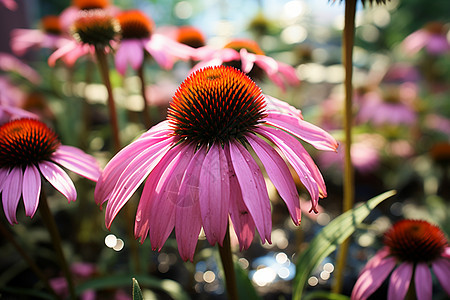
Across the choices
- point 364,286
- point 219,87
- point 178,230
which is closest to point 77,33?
point 219,87

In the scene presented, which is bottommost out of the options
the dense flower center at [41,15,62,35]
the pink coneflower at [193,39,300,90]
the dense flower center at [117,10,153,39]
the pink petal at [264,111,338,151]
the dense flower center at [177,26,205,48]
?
the pink petal at [264,111,338,151]

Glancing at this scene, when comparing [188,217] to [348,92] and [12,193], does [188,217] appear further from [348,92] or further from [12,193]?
[348,92]

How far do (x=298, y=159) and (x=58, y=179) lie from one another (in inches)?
14.3

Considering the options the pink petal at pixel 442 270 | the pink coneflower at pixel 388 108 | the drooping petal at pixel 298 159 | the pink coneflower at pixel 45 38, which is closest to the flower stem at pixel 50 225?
the drooping petal at pixel 298 159

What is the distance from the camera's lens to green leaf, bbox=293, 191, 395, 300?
1.90ft

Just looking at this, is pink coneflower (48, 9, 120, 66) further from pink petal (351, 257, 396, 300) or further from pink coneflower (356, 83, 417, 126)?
pink coneflower (356, 83, 417, 126)

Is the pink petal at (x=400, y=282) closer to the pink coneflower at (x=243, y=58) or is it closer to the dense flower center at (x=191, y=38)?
the pink coneflower at (x=243, y=58)

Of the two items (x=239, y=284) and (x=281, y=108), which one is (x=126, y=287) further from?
(x=281, y=108)

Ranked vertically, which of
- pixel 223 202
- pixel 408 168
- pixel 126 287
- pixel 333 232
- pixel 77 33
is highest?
pixel 77 33

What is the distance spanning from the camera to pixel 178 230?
46 cm

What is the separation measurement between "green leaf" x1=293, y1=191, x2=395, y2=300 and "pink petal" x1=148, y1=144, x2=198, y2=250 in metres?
0.26

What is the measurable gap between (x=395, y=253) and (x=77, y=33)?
78cm

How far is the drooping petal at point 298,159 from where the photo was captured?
47cm

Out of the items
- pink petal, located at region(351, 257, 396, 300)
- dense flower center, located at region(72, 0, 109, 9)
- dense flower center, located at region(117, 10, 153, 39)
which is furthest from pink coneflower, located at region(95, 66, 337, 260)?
dense flower center, located at region(72, 0, 109, 9)
